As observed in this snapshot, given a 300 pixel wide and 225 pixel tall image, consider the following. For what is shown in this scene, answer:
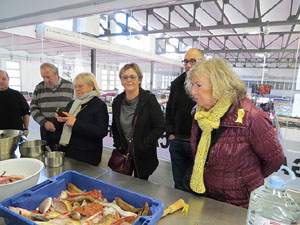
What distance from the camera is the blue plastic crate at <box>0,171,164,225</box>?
0.67m

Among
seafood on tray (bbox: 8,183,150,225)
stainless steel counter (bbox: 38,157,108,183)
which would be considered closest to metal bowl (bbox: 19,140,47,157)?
stainless steel counter (bbox: 38,157,108,183)

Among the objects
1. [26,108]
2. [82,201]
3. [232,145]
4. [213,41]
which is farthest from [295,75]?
[26,108]

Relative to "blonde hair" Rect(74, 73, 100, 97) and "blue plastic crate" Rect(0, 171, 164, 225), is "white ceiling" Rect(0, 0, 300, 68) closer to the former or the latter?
"blonde hair" Rect(74, 73, 100, 97)

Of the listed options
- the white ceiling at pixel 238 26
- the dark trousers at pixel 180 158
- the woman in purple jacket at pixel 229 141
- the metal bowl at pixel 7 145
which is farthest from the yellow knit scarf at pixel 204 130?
the white ceiling at pixel 238 26

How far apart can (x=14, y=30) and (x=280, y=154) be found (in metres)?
3.95

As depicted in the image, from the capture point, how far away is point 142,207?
0.81m

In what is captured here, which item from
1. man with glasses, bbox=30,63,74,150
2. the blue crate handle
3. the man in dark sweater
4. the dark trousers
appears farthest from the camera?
the man in dark sweater

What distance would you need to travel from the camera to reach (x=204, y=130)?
1.05m

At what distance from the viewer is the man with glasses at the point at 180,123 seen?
5.85ft

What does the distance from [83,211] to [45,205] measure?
16 cm

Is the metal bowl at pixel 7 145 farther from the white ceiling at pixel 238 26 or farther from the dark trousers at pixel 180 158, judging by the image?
the white ceiling at pixel 238 26

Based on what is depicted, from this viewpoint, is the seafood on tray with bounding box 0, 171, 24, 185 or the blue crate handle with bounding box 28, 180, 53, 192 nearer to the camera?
the blue crate handle with bounding box 28, 180, 53, 192

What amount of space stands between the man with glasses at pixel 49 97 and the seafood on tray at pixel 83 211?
155cm

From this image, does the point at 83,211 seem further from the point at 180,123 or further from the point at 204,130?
the point at 180,123
